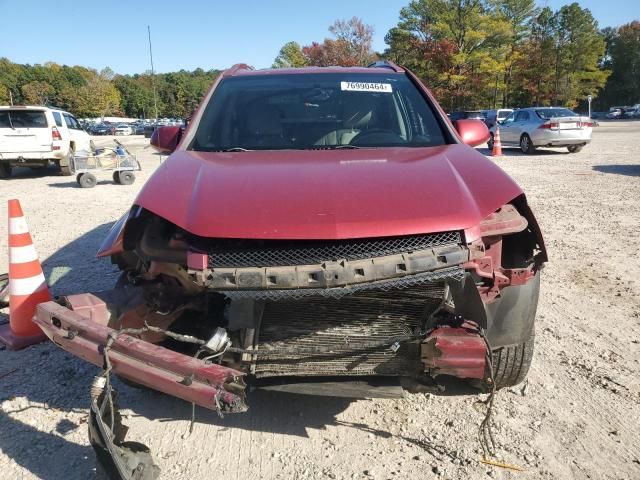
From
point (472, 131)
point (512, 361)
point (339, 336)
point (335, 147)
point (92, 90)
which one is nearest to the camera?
point (339, 336)

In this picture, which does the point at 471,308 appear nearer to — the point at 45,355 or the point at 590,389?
the point at 590,389

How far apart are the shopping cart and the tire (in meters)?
11.3

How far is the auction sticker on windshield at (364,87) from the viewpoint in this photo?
3.60 meters

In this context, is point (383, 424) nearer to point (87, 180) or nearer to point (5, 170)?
point (87, 180)

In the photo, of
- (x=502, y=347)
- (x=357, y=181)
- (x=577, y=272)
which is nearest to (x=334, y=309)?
(x=357, y=181)

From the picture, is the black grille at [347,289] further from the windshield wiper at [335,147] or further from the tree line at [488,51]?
the tree line at [488,51]

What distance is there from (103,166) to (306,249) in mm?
11449

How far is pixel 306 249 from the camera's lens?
2.12m

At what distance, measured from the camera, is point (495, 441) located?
2646mm

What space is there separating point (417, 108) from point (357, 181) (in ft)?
4.64

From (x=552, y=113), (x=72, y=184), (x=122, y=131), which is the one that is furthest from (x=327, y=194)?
(x=122, y=131)

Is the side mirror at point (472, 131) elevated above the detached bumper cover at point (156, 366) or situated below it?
above

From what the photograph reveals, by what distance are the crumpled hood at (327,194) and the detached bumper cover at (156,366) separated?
1.74 ft

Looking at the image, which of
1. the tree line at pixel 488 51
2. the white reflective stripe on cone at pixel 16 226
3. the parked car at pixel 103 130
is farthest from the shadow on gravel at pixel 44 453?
the parked car at pixel 103 130
